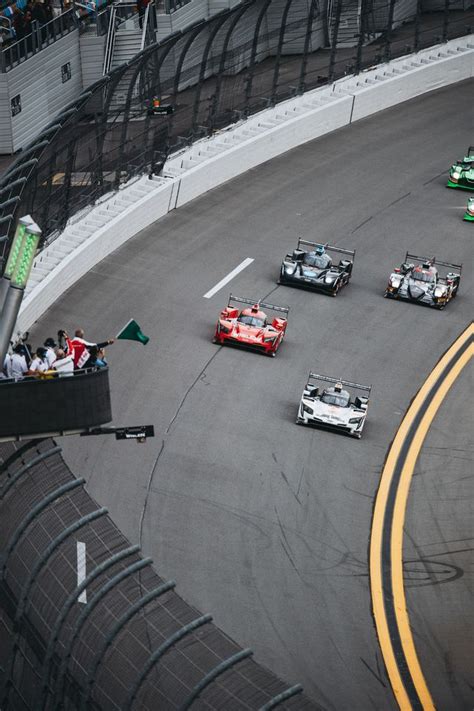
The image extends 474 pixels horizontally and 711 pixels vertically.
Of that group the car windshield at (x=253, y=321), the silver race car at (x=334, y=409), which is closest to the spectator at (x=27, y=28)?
the car windshield at (x=253, y=321)

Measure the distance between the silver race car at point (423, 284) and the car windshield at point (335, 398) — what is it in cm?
587

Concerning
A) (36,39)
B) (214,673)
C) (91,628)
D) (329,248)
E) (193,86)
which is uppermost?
(214,673)

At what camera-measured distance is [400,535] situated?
2412 cm

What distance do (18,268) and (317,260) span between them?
16191mm

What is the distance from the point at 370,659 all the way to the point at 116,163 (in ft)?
53.9

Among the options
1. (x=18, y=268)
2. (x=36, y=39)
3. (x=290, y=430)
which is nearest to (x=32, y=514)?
(x=18, y=268)

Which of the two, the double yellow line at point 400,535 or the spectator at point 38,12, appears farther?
the spectator at point 38,12

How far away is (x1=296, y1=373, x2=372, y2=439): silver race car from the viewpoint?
88.1ft

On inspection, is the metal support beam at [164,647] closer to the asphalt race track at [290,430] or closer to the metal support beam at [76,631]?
the metal support beam at [76,631]

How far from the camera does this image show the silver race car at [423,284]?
32.2 metres

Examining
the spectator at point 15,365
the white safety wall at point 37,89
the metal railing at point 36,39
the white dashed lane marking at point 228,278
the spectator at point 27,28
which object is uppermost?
the spectator at point 27,28

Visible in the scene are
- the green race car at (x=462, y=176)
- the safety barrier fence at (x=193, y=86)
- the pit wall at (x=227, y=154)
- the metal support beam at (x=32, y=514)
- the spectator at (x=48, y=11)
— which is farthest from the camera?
the spectator at (x=48, y=11)

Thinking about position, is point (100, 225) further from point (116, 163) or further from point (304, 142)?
point (304, 142)

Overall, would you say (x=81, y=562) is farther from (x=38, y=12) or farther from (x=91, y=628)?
(x=38, y=12)
